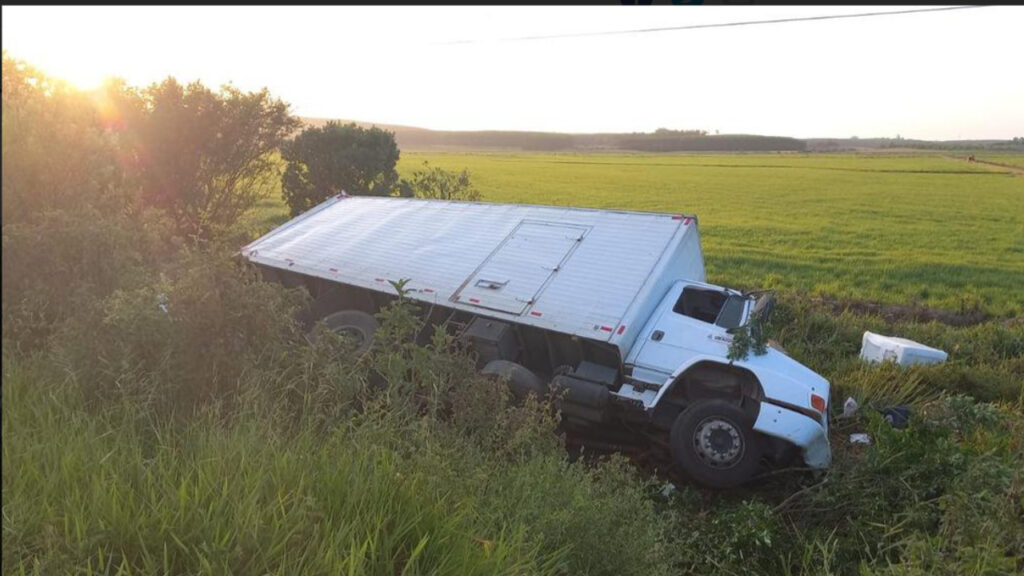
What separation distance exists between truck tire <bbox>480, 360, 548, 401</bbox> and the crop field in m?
9.63

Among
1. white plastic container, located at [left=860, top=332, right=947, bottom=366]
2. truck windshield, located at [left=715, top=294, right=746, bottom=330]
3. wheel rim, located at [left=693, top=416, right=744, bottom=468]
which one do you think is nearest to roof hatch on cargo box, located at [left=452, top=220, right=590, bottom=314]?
truck windshield, located at [left=715, top=294, right=746, bottom=330]

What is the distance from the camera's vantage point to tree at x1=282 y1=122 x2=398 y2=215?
17875 mm

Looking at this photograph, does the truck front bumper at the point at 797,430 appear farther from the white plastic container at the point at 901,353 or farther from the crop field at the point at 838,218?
the crop field at the point at 838,218

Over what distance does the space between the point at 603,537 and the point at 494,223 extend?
583 cm

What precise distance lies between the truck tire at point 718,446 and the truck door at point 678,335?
53 cm

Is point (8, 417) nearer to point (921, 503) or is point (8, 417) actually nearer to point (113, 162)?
point (113, 162)

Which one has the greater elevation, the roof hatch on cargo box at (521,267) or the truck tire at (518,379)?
the roof hatch on cargo box at (521,267)

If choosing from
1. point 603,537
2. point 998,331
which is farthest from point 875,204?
point 603,537

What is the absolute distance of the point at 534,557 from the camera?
279cm

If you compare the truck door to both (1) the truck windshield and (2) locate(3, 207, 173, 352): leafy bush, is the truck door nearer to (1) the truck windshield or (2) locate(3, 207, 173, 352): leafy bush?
(1) the truck windshield

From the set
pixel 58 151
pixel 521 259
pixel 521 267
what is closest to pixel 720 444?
pixel 521 267

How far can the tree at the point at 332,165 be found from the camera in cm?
1788

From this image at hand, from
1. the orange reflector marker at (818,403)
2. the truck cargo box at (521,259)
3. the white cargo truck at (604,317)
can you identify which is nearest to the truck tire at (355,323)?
the white cargo truck at (604,317)

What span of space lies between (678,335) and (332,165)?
44.6 ft
